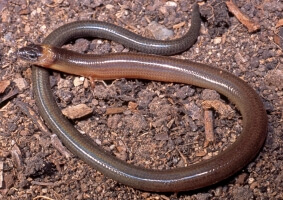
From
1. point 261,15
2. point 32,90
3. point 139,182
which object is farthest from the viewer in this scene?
point 261,15

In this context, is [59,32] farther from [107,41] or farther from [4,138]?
[4,138]

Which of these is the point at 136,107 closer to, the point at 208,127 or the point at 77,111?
the point at 77,111

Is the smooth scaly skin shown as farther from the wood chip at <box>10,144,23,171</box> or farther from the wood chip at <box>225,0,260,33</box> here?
the wood chip at <box>225,0,260,33</box>

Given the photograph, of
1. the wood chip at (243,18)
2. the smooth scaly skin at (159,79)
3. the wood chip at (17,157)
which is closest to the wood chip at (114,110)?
the smooth scaly skin at (159,79)

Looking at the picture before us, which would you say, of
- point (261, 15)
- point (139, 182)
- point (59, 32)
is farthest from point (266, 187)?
point (59, 32)

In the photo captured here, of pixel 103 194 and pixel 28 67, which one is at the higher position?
pixel 28 67

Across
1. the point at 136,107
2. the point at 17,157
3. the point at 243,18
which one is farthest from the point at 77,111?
the point at 243,18

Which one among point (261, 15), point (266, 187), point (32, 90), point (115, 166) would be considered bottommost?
point (266, 187)
